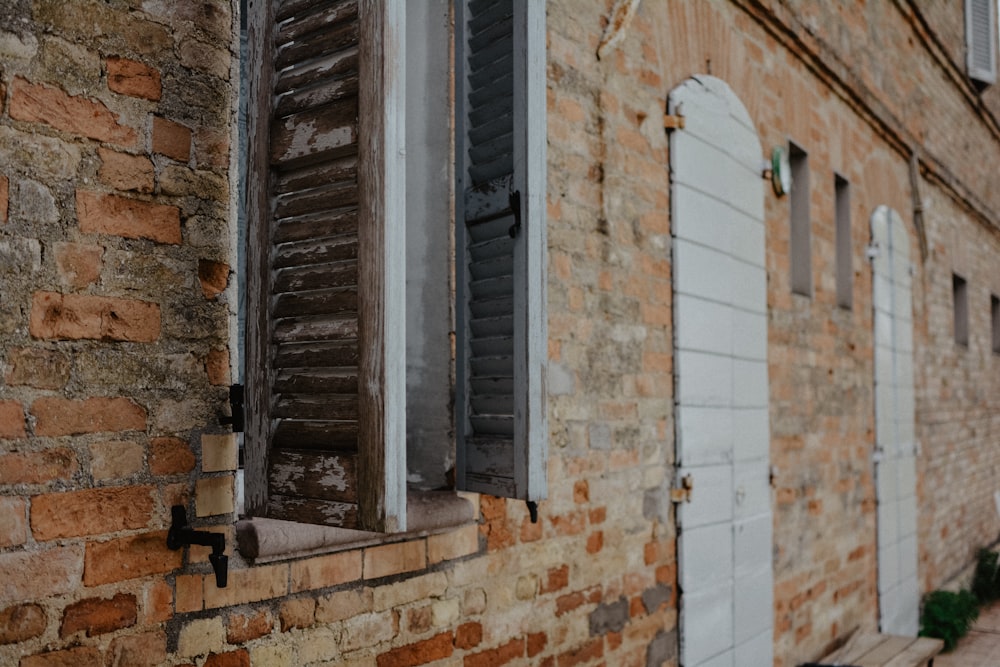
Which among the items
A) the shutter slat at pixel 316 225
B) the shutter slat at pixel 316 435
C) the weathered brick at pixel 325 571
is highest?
the shutter slat at pixel 316 225

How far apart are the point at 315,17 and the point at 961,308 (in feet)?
31.0

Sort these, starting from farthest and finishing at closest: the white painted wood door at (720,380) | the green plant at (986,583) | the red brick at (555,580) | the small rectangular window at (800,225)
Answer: the green plant at (986,583), the small rectangular window at (800,225), the white painted wood door at (720,380), the red brick at (555,580)

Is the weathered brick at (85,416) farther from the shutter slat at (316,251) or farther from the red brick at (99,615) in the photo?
the shutter slat at (316,251)

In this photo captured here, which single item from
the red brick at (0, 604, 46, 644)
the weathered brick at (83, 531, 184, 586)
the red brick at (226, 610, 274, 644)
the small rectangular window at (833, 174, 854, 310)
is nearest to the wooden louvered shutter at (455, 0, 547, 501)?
the red brick at (226, 610, 274, 644)

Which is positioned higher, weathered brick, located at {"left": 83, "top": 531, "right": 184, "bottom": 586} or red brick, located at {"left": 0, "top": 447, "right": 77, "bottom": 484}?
red brick, located at {"left": 0, "top": 447, "right": 77, "bottom": 484}

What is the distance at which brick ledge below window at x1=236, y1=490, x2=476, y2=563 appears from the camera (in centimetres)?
221

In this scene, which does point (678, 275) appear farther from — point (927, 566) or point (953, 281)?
point (953, 281)

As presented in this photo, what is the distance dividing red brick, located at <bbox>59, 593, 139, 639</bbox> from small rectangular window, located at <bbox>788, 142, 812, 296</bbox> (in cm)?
451

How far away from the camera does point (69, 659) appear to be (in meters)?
1.89

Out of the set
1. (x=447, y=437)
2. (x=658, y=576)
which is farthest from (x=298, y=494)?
(x=658, y=576)

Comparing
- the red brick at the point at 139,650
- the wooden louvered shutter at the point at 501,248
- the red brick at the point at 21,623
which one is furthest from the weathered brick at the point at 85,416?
the wooden louvered shutter at the point at 501,248

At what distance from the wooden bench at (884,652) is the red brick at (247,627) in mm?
3873

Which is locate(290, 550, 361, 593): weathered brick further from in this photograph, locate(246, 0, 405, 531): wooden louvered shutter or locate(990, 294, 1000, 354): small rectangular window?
locate(990, 294, 1000, 354): small rectangular window

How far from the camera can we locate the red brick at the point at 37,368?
1.85 meters
